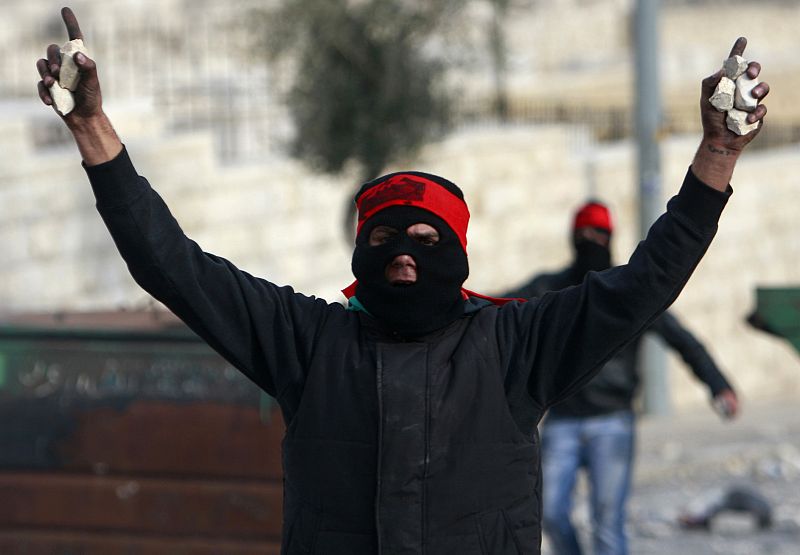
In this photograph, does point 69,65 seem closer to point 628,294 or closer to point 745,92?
point 628,294

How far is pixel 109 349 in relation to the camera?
511cm

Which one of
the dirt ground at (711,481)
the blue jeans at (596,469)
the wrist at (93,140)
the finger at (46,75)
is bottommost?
the dirt ground at (711,481)

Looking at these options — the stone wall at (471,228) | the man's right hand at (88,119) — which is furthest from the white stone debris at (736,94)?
the stone wall at (471,228)

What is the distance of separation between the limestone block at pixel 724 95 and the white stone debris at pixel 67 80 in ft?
3.51

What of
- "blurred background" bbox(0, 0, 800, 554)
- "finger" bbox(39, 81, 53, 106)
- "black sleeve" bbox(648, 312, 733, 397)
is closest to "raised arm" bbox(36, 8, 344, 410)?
"finger" bbox(39, 81, 53, 106)

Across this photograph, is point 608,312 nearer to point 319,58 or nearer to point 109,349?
point 109,349

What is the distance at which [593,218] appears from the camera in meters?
5.55

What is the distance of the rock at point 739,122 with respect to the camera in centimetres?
255

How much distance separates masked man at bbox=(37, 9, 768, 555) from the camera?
2.60 m

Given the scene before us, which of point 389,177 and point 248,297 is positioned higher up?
point 389,177

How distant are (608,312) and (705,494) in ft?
18.3

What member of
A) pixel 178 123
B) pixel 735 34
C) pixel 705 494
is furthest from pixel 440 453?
pixel 735 34

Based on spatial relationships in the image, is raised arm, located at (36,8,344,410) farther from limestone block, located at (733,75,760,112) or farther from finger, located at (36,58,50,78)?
limestone block, located at (733,75,760,112)

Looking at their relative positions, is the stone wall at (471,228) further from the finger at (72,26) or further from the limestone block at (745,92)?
the limestone block at (745,92)
